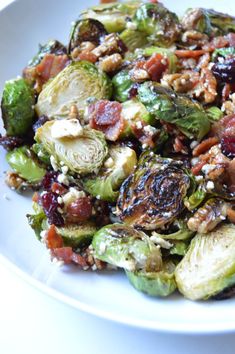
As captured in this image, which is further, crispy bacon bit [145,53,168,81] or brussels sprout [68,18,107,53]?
brussels sprout [68,18,107,53]

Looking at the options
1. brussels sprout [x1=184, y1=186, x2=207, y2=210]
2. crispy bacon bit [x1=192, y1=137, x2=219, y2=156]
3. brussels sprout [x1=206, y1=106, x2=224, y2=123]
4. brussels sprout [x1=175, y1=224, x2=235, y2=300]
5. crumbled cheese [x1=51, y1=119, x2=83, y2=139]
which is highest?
crumbled cheese [x1=51, y1=119, x2=83, y2=139]

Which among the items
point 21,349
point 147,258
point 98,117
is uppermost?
point 98,117

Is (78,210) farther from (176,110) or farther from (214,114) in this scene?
(214,114)

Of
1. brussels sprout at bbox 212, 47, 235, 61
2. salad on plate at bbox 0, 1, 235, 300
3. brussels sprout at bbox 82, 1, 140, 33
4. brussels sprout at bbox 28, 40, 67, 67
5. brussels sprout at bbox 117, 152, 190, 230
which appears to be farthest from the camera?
brussels sprout at bbox 82, 1, 140, 33

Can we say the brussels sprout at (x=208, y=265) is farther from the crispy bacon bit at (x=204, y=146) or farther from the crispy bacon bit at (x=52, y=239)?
the crispy bacon bit at (x=52, y=239)

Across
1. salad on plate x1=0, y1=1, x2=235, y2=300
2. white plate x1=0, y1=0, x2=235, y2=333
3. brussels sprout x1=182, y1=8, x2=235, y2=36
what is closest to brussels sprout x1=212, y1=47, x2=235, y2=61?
salad on plate x1=0, y1=1, x2=235, y2=300

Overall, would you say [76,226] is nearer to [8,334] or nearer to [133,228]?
[133,228]

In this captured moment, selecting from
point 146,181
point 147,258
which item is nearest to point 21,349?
point 147,258

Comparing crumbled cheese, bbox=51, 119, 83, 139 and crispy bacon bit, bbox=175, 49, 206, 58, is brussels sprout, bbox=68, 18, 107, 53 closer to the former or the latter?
crispy bacon bit, bbox=175, 49, 206, 58
